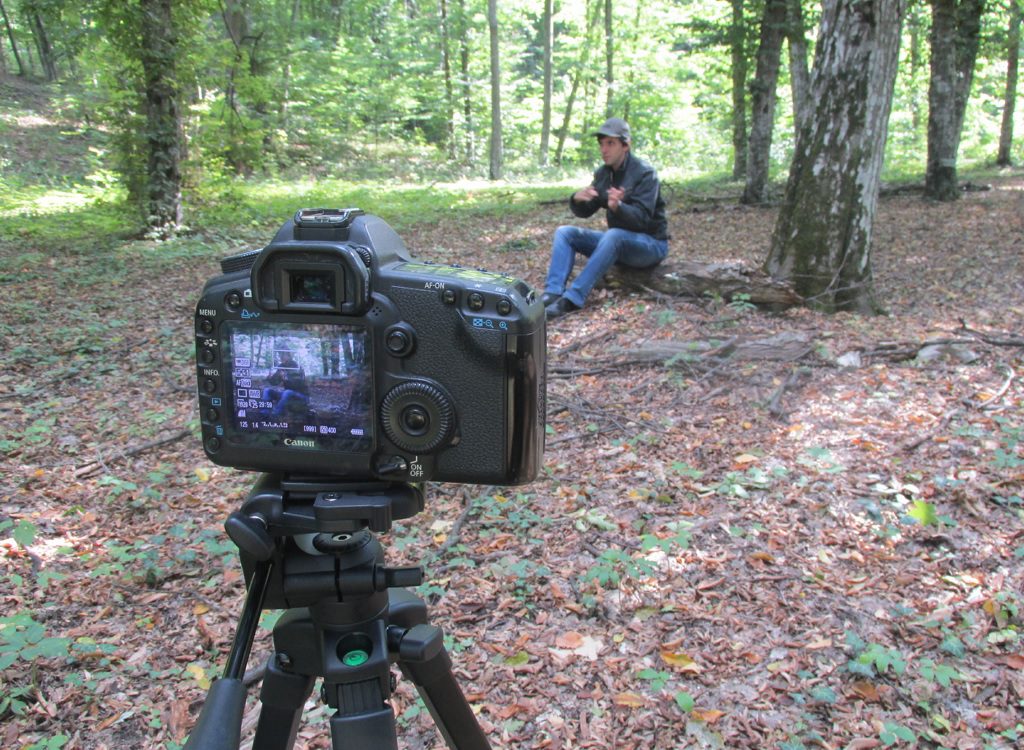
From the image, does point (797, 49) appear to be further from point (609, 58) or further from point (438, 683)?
point (609, 58)

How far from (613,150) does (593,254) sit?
0.83 meters

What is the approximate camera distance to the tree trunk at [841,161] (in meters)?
5.12

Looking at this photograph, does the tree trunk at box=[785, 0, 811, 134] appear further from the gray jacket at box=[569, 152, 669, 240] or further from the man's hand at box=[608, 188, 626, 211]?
the man's hand at box=[608, 188, 626, 211]

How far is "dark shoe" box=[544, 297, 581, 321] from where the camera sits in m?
5.87

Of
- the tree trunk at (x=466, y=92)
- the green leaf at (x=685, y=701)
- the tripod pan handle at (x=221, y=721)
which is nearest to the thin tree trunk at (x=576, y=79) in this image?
the tree trunk at (x=466, y=92)

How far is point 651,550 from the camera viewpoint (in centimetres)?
284

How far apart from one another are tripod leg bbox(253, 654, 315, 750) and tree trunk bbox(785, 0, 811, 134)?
405 inches

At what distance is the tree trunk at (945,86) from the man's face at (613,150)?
20.9ft

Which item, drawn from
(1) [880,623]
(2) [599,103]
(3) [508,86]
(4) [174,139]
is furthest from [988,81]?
(1) [880,623]

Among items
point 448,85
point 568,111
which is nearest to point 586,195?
point 448,85

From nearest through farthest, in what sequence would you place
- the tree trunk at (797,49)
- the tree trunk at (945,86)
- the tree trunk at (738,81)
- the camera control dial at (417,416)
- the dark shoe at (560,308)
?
the camera control dial at (417,416)
the dark shoe at (560,308)
the tree trunk at (945,86)
the tree trunk at (797,49)
the tree trunk at (738,81)

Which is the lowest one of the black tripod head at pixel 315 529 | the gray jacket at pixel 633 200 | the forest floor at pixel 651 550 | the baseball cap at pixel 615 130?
the forest floor at pixel 651 550

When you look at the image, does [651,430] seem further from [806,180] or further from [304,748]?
[806,180]

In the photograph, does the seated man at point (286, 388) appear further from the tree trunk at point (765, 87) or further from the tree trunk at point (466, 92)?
the tree trunk at point (466, 92)
